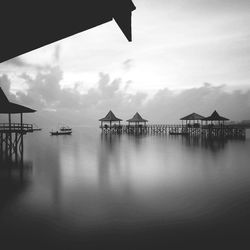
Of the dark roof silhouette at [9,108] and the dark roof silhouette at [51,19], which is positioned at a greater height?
the dark roof silhouette at [9,108]

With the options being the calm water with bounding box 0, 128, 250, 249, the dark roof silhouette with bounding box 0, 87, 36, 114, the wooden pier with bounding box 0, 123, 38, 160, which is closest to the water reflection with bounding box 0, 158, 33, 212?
the calm water with bounding box 0, 128, 250, 249

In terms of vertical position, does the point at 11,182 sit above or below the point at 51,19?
below

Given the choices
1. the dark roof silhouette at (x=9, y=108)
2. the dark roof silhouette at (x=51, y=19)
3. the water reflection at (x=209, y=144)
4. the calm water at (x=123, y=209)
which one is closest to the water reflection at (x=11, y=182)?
the calm water at (x=123, y=209)

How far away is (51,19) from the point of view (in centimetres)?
134

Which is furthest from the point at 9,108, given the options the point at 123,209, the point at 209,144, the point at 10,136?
the point at 209,144

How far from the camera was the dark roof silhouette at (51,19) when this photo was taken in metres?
1.26

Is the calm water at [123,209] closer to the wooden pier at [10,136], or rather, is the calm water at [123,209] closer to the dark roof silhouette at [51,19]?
the dark roof silhouette at [51,19]

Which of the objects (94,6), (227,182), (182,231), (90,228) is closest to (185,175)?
(227,182)

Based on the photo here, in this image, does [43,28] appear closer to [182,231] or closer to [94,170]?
[182,231]

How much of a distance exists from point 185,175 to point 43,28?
33.4ft

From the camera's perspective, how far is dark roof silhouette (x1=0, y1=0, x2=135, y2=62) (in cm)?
126

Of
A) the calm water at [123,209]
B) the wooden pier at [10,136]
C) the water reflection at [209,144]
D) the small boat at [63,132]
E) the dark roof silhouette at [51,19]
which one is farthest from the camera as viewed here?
the small boat at [63,132]

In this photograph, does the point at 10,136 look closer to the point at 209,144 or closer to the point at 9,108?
the point at 9,108

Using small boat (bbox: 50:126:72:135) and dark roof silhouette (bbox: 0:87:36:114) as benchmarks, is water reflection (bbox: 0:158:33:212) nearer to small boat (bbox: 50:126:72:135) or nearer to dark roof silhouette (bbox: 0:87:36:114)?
dark roof silhouette (bbox: 0:87:36:114)
